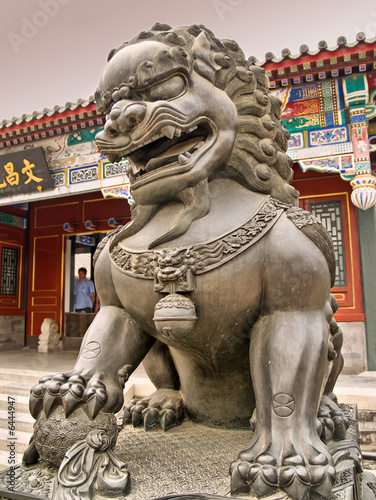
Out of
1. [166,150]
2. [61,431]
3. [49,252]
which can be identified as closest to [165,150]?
[166,150]

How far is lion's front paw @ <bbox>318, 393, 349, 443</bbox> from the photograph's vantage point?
49.0 inches

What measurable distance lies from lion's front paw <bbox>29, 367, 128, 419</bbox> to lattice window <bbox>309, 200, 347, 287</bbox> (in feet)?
17.2

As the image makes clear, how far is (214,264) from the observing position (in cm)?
108

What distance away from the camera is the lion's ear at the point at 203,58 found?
118cm

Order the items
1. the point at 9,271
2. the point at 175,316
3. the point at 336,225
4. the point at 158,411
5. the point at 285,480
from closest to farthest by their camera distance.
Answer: the point at 285,480 → the point at 175,316 → the point at 158,411 → the point at 336,225 → the point at 9,271

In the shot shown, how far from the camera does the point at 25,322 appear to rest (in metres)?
9.59

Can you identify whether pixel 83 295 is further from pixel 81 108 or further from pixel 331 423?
pixel 331 423

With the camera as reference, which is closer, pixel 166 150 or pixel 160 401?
pixel 166 150

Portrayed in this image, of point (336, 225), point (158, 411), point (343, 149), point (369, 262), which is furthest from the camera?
point (336, 225)

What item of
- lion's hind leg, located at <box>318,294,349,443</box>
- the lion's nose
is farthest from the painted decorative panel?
the lion's nose

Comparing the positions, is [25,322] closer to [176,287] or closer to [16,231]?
[16,231]

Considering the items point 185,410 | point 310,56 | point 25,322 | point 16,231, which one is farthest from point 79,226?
point 185,410

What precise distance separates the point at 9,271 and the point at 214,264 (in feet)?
30.3

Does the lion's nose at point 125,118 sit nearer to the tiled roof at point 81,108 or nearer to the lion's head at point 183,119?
the lion's head at point 183,119
